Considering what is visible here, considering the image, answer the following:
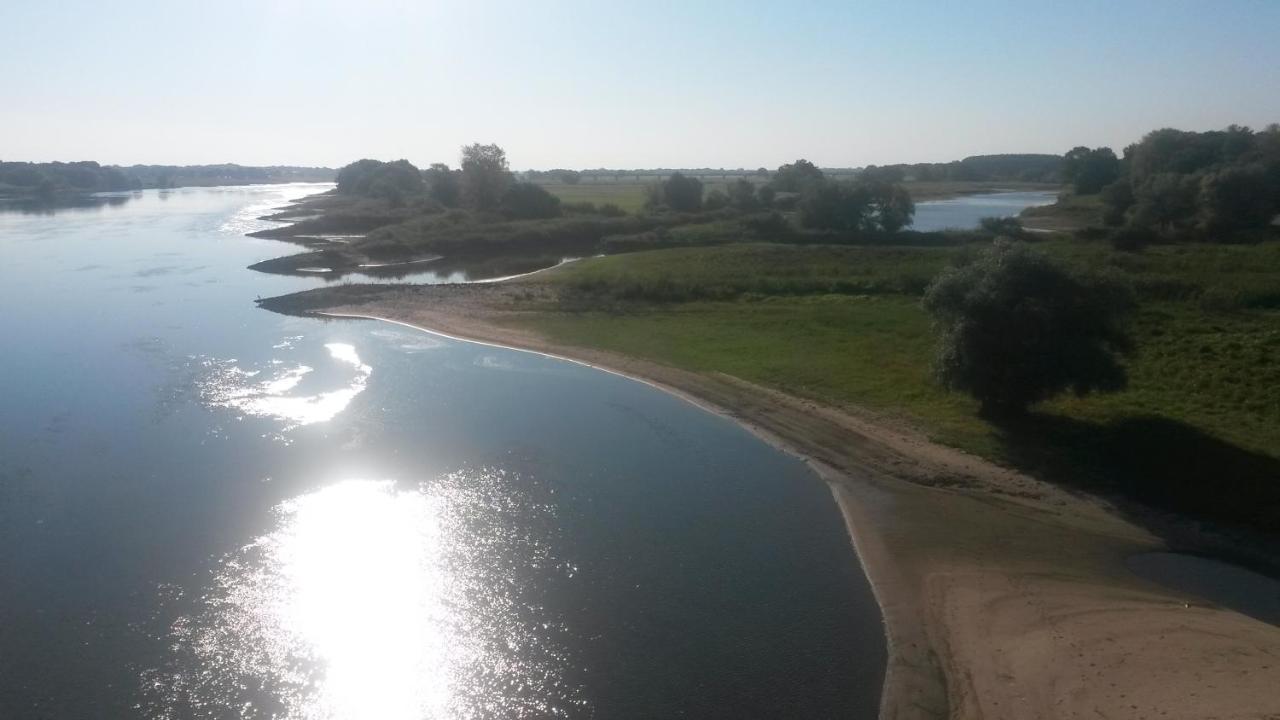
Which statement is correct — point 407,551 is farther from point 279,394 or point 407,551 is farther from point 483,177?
point 483,177

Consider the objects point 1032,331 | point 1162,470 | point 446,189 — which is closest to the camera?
point 1162,470

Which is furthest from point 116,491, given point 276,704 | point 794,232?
point 794,232

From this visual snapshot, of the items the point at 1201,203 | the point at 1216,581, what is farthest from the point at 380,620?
the point at 1201,203

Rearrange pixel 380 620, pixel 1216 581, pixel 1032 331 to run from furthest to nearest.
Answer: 1. pixel 1032 331
2. pixel 1216 581
3. pixel 380 620

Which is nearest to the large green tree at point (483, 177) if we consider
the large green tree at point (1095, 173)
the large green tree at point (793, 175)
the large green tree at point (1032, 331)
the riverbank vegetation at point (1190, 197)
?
the large green tree at point (793, 175)

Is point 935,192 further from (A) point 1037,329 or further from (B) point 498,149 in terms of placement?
(A) point 1037,329

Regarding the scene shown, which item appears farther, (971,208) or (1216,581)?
(971,208)
